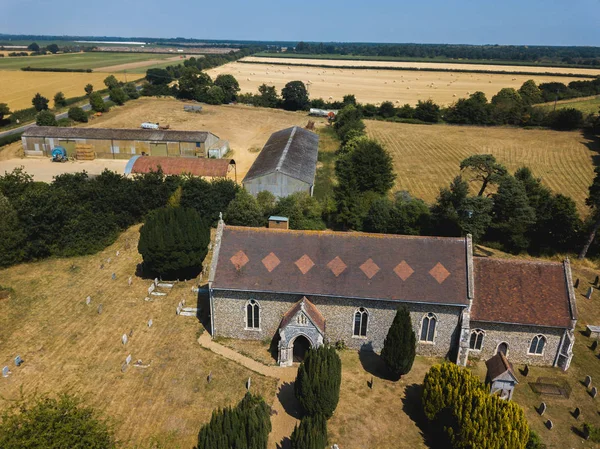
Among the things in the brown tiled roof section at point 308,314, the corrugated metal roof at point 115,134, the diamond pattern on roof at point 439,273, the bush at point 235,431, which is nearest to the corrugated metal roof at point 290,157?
the corrugated metal roof at point 115,134

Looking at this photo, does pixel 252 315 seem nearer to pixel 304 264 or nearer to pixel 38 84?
pixel 304 264

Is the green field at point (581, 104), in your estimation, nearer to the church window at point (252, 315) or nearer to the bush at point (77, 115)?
the church window at point (252, 315)

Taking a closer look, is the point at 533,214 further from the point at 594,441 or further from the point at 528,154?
the point at 528,154

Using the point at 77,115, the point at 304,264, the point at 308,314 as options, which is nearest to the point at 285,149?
the point at 304,264

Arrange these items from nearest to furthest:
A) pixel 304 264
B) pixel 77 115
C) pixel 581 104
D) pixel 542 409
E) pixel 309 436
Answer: pixel 309 436 < pixel 542 409 < pixel 304 264 < pixel 77 115 < pixel 581 104

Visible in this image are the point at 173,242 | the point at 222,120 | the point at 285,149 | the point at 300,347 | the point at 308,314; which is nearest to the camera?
the point at 308,314

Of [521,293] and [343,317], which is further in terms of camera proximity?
[343,317]
